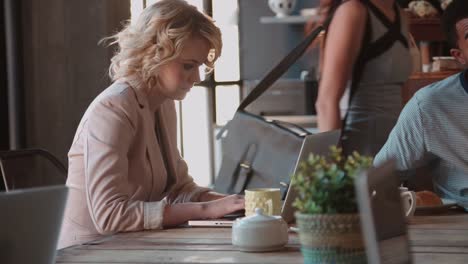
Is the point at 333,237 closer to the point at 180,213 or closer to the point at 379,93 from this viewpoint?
the point at 180,213

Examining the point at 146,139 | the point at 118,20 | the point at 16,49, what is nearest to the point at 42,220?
the point at 146,139

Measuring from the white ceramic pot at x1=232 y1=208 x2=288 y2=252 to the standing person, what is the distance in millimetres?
1113

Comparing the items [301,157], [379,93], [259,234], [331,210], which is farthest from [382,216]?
[379,93]

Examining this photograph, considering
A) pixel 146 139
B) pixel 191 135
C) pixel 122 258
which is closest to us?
pixel 122 258

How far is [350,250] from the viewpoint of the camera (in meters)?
1.70

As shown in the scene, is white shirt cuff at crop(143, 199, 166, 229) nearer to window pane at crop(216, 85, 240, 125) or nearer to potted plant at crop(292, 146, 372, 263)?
potted plant at crop(292, 146, 372, 263)

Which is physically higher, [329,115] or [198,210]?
[329,115]

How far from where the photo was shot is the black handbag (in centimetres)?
317

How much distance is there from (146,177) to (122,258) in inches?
27.8

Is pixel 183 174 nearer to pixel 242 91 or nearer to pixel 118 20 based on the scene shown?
pixel 118 20

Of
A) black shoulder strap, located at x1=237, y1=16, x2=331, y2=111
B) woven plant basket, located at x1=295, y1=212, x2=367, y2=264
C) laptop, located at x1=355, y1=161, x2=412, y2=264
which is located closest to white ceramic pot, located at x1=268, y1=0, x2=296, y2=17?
black shoulder strap, located at x1=237, y1=16, x2=331, y2=111

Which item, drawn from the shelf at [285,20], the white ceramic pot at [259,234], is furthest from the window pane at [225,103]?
the white ceramic pot at [259,234]

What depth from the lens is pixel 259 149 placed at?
3.29m

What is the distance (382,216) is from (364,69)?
1847 millimetres
